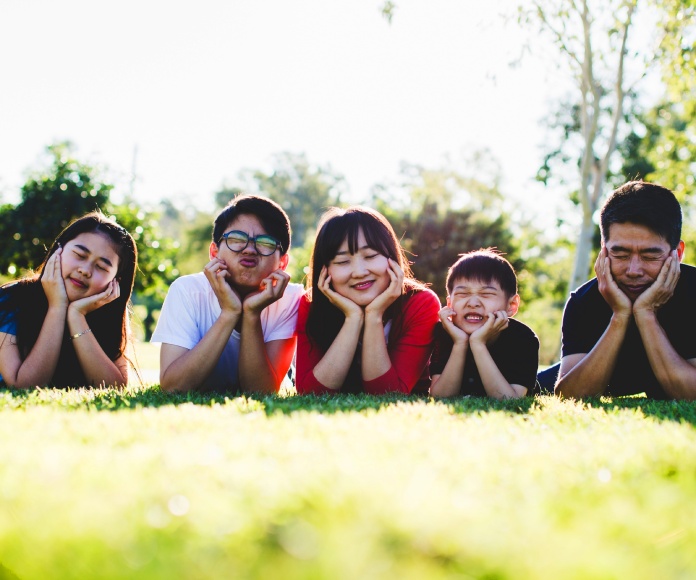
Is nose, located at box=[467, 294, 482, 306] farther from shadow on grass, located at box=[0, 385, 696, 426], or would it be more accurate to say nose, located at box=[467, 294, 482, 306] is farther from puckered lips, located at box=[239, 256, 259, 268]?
puckered lips, located at box=[239, 256, 259, 268]

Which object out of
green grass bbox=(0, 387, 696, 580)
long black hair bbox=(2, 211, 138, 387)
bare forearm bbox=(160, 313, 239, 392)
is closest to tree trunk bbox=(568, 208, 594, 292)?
long black hair bbox=(2, 211, 138, 387)

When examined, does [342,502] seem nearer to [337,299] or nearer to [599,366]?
[337,299]

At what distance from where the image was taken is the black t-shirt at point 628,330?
458 cm

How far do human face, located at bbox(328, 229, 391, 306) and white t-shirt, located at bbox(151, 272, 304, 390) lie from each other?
2.36 feet

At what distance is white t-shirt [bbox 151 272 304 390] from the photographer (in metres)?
4.82

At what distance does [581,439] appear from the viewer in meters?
2.18

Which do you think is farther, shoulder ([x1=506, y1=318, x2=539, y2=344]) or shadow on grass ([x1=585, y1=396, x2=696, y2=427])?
shoulder ([x1=506, y1=318, x2=539, y2=344])

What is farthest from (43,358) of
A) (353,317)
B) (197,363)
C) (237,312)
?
(353,317)

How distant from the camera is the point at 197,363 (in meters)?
4.37

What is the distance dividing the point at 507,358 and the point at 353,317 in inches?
49.8

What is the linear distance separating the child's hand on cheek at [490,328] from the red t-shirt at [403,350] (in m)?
0.48

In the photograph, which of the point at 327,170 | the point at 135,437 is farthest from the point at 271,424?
the point at 327,170

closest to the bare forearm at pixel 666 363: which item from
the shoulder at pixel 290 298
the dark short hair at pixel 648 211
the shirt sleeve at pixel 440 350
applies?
the dark short hair at pixel 648 211

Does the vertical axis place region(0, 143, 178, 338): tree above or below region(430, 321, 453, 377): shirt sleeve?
above
